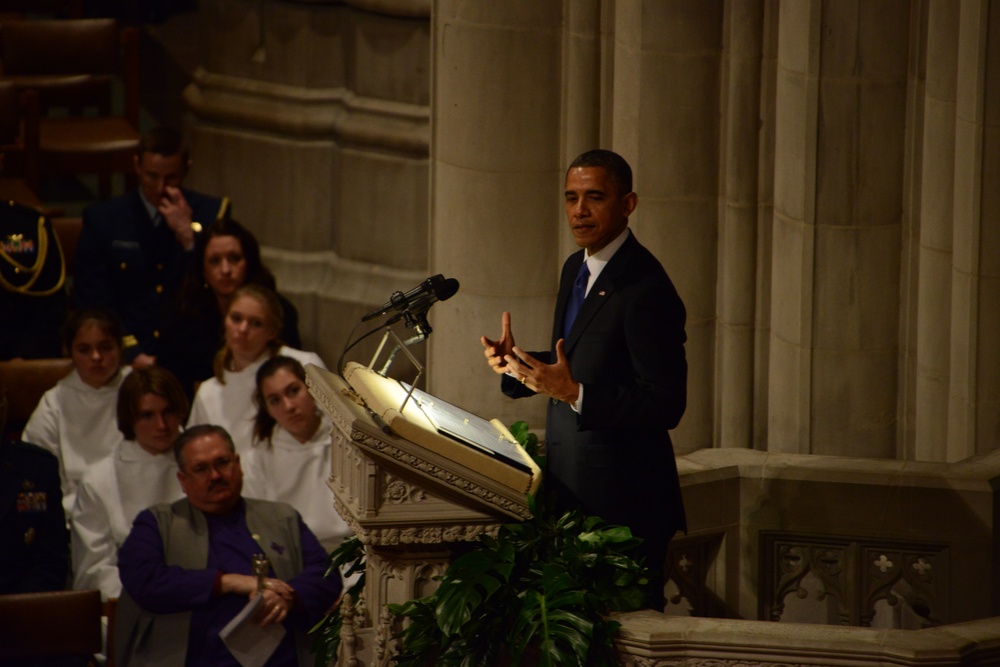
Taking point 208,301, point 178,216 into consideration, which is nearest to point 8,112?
point 178,216

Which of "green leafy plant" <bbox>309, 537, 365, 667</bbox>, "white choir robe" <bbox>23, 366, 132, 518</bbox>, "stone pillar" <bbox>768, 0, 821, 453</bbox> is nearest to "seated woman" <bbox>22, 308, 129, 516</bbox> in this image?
"white choir robe" <bbox>23, 366, 132, 518</bbox>

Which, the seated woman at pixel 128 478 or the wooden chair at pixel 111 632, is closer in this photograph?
the wooden chair at pixel 111 632

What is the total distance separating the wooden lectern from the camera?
480 cm

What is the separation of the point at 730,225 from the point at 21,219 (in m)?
3.33

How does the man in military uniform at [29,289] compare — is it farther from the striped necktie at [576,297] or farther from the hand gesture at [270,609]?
the striped necktie at [576,297]

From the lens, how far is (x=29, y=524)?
271 inches

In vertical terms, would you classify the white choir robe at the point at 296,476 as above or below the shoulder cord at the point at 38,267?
below

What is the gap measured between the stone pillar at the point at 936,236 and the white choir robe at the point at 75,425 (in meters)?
3.16

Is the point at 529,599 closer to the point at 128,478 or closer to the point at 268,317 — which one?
the point at 128,478

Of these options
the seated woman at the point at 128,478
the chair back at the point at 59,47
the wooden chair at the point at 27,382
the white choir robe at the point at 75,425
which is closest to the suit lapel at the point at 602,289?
the seated woman at the point at 128,478

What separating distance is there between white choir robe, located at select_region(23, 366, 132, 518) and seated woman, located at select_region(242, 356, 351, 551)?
709 mm

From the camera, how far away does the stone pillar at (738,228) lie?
6.80 meters

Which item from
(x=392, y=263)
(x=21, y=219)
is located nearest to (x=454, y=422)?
(x=21, y=219)

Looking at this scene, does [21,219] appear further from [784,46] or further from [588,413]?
[588,413]
